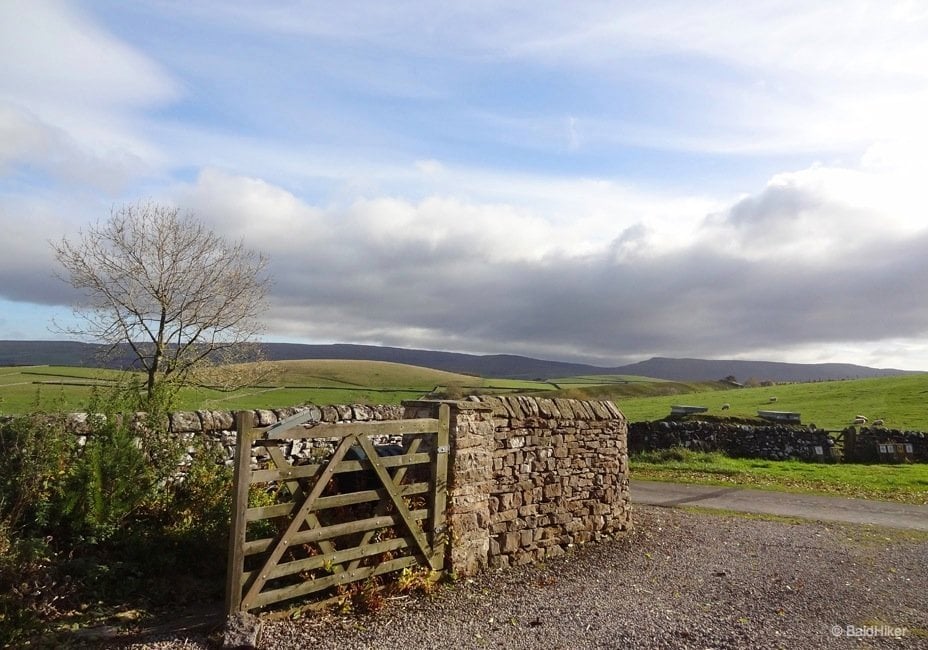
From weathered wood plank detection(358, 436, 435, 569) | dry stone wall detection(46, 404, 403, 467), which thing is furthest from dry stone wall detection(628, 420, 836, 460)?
weathered wood plank detection(358, 436, 435, 569)

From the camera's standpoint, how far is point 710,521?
45.0 feet

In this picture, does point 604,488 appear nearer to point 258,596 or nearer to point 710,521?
point 710,521

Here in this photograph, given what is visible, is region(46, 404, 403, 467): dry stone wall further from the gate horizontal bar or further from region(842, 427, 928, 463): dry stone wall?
region(842, 427, 928, 463): dry stone wall

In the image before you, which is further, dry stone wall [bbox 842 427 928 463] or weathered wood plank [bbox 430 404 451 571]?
dry stone wall [bbox 842 427 928 463]

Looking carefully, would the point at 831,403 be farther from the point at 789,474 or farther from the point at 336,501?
the point at 336,501

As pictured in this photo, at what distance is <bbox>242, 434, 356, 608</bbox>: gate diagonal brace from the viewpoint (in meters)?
6.95

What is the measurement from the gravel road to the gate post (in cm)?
48

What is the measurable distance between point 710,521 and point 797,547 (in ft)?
7.49

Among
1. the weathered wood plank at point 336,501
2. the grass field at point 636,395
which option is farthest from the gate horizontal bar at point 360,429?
the grass field at point 636,395

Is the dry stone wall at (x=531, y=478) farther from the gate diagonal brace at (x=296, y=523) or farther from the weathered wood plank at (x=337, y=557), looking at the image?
the gate diagonal brace at (x=296, y=523)

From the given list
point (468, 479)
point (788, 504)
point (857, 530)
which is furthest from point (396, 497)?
point (788, 504)

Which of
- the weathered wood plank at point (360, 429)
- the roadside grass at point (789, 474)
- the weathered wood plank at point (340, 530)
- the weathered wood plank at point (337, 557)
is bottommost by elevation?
the roadside grass at point (789, 474)

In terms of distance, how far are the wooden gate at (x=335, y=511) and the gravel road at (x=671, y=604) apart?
50 centimetres

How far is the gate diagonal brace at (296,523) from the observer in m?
6.95
